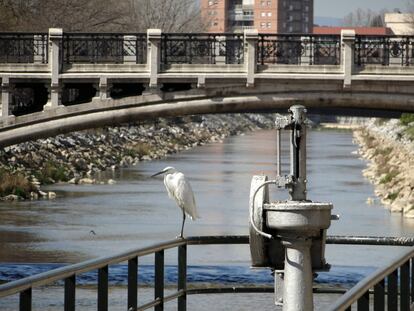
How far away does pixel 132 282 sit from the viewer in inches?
437

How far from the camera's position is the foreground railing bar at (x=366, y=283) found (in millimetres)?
8320

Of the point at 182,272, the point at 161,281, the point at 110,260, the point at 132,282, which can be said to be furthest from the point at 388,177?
the point at 110,260

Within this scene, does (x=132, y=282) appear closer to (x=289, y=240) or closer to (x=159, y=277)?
(x=159, y=277)

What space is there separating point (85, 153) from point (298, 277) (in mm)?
47333

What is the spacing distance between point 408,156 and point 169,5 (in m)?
43.5

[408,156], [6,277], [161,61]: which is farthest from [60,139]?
[6,277]

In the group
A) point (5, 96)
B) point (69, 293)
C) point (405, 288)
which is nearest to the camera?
point (69, 293)

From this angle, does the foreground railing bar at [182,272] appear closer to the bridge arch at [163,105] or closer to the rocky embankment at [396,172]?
the bridge arch at [163,105]

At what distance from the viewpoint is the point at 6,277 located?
25.0m

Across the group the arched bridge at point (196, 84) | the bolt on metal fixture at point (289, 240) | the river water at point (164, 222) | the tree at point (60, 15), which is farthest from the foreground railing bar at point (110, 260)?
the tree at point (60, 15)

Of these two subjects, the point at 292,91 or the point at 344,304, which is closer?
the point at 344,304

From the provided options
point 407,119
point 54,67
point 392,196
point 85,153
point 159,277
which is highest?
point 54,67

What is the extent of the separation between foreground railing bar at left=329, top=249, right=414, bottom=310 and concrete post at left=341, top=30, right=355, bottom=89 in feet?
62.5

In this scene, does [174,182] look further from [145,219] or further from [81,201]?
[81,201]
